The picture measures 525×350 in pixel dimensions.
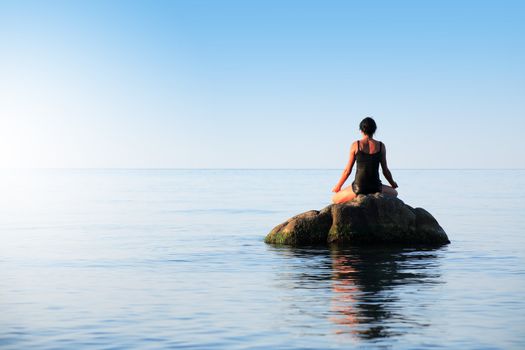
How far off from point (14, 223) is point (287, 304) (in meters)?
22.6

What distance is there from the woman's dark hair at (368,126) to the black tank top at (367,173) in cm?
37

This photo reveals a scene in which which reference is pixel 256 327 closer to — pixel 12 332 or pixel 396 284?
pixel 12 332

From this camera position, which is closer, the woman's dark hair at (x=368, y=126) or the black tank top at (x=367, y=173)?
the woman's dark hair at (x=368, y=126)

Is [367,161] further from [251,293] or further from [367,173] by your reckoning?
[251,293]

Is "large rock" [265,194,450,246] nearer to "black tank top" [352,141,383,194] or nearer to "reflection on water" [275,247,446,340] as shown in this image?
"black tank top" [352,141,383,194]

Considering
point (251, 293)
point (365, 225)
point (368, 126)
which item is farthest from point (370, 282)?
point (368, 126)

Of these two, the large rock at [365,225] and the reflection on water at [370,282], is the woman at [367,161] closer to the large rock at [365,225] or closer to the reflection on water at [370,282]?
the large rock at [365,225]

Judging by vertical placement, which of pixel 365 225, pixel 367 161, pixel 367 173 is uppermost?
pixel 367 161

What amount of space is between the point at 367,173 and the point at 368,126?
3.74 feet

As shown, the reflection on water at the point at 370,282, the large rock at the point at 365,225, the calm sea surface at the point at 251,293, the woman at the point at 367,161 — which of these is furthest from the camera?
the woman at the point at 367,161

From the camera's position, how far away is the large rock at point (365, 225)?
2103 cm

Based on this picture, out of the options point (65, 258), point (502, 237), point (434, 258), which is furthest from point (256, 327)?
point (502, 237)

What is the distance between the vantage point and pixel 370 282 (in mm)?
15133

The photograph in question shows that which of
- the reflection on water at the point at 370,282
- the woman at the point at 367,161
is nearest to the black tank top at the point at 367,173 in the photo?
the woman at the point at 367,161
